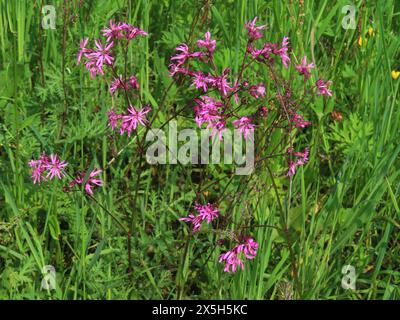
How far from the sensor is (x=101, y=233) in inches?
103

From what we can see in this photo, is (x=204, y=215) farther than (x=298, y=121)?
No

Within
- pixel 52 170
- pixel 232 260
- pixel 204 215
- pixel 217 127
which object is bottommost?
pixel 232 260

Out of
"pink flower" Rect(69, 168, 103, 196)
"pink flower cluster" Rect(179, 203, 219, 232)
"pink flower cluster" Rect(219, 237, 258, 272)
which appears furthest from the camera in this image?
"pink flower" Rect(69, 168, 103, 196)

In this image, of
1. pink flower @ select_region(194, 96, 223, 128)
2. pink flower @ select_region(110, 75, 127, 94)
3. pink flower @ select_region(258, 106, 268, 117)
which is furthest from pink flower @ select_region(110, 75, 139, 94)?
pink flower @ select_region(258, 106, 268, 117)

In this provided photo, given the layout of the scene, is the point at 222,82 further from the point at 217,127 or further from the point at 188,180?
the point at 188,180

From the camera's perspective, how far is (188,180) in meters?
2.67

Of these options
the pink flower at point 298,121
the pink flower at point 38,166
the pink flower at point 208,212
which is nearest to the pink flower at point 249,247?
the pink flower at point 208,212

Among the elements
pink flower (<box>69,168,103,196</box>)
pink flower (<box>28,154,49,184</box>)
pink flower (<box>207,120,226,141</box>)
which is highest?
pink flower (<box>207,120,226,141</box>)

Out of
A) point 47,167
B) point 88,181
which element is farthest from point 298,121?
point 47,167

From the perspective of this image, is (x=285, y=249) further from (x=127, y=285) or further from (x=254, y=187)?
(x=127, y=285)

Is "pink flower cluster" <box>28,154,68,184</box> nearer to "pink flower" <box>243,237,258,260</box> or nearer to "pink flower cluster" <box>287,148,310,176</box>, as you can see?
"pink flower" <box>243,237,258,260</box>

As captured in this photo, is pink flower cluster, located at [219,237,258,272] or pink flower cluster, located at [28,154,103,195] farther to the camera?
pink flower cluster, located at [28,154,103,195]

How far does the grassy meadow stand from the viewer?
247 cm
